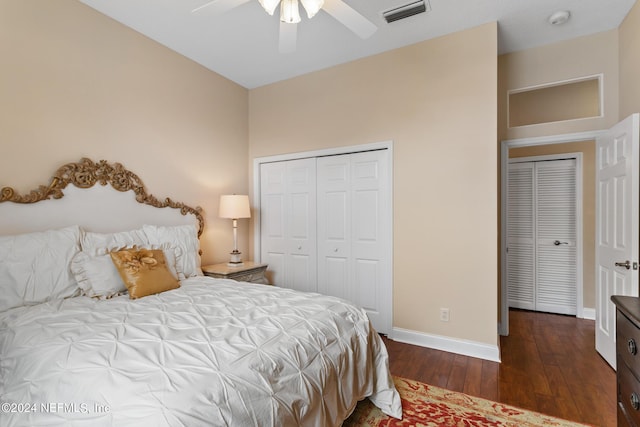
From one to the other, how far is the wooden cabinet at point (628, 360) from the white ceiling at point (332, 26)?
2.37 meters

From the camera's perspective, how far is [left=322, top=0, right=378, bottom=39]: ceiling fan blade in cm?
170

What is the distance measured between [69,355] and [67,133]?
73.3 inches

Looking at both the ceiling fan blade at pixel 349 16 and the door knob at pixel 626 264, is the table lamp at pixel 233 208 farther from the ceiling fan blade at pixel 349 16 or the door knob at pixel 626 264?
the door knob at pixel 626 264

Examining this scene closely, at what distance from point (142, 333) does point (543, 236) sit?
180 inches

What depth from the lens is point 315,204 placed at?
11.7 ft

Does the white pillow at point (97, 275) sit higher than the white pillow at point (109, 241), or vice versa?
the white pillow at point (109, 241)

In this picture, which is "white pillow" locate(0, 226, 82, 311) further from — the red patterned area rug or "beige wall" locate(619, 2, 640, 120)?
"beige wall" locate(619, 2, 640, 120)

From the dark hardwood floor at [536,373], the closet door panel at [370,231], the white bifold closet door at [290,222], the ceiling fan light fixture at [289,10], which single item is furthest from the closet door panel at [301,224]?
the ceiling fan light fixture at [289,10]

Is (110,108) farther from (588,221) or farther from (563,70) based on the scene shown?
(588,221)

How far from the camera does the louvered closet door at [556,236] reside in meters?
3.80

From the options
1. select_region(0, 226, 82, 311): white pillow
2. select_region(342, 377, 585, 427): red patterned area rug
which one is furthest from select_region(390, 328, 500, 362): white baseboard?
select_region(0, 226, 82, 311): white pillow

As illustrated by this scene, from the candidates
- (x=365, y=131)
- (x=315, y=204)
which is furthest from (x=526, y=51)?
(x=315, y=204)

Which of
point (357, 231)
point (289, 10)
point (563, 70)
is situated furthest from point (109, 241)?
point (563, 70)

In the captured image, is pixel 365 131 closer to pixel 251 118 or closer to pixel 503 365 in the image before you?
pixel 251 118
